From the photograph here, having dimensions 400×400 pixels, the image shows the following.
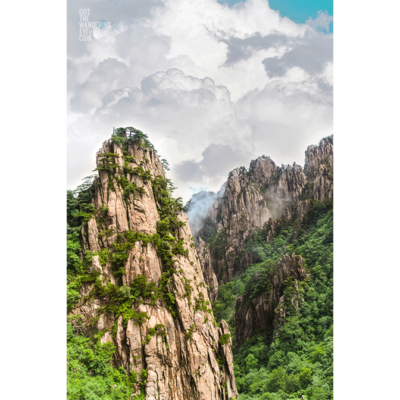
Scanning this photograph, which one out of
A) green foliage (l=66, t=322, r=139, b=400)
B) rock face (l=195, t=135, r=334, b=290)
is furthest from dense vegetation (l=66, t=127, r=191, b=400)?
rock face (l=195, t=135, r=334, b=290)

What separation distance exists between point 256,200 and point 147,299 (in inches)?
1937

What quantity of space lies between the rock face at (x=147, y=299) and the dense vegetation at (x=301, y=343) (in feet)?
20.1

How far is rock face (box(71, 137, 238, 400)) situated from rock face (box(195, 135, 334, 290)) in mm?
28576

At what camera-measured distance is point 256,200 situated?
59.9 metres

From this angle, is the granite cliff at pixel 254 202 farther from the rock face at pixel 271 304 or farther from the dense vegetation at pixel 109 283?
the dense vegetation at pixel 109 283

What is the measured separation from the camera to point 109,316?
13508 mm

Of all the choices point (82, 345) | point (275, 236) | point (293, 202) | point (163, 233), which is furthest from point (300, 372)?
point (293, 202)

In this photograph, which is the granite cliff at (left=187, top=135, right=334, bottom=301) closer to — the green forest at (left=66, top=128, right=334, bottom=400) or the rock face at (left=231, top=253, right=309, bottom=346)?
the green forest at (left=66, top=128, right=334, bottom=400)

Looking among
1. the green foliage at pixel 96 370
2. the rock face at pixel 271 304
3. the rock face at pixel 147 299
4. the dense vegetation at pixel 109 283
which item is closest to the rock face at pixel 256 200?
the rock face at pixel 271 304

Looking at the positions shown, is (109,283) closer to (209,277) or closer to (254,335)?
(254,335)

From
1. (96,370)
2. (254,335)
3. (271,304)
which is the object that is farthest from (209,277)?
(96,370)
